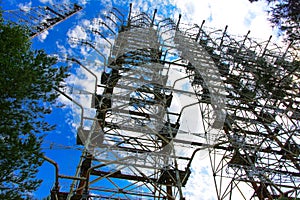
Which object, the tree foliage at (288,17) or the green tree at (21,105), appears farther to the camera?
the tree foliage at (288,17)

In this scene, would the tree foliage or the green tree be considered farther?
the tree foliage

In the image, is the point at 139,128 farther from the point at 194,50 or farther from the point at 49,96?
the point at 194,50

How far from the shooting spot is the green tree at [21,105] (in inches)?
253

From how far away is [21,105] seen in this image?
283 inches

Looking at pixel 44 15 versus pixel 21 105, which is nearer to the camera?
pixel 21 105

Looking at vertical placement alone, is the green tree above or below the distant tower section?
below

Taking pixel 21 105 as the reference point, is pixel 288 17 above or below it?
above

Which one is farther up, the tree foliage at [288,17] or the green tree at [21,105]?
the tree foliage at [288,17]

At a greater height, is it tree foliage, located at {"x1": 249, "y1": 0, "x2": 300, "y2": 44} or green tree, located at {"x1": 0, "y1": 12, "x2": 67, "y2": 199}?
tree foliage, located at {"x1": 249, "y1": 0, "x2": 300, "y2": 44}

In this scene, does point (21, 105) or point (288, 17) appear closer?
point (21, 105)

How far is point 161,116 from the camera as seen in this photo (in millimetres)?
14984

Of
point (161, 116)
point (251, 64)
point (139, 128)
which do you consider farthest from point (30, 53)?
point (251, 64)

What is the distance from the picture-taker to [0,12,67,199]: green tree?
6426 millimetres

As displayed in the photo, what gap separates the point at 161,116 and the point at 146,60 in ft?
16.1
